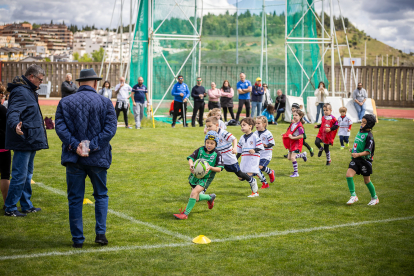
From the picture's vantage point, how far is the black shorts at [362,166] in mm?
7086

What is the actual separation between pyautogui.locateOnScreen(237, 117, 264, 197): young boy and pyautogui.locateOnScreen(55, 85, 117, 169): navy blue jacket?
133 inches

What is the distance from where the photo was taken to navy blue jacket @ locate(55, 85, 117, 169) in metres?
4.98

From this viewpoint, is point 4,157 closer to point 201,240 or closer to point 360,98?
point 201,240

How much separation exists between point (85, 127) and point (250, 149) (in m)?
Result: 3.72

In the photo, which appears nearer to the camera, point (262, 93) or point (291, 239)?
point (291, 239)

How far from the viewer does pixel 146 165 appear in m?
10.7

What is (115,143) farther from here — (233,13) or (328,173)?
(233,13)

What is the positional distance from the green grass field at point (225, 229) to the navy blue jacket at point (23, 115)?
1.10 meters

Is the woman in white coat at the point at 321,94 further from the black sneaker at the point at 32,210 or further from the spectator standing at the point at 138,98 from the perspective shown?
the black sneaker at the point at 32,210

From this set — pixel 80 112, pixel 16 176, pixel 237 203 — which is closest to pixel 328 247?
pixel 237 203

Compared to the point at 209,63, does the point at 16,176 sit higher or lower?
lower

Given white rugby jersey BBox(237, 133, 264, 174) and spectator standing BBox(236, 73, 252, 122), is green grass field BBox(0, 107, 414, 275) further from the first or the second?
spectator standing BBox(236, 73, 252, 122)

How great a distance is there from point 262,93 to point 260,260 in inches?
625

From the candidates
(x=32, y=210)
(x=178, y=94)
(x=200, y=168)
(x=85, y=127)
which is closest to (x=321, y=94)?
(x=178, y=94)
